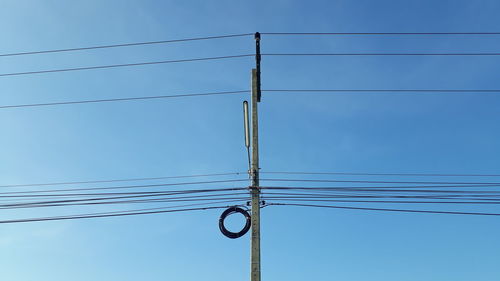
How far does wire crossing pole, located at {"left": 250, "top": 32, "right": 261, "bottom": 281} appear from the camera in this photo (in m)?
9.48

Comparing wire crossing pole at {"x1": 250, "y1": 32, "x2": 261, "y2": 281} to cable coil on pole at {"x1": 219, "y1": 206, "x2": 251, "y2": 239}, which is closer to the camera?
wire crossing pole at {"x1": 250, "y1": 32, "x2": 261, "y2": 281}

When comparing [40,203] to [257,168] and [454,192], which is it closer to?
[257,168]

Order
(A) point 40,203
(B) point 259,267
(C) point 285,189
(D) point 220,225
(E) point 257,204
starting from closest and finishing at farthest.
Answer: (B) point 259,267
(E) point 257,204
(D) point 220,225
(C) point 285,189
(A) point 40,203

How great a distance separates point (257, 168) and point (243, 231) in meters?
1.50

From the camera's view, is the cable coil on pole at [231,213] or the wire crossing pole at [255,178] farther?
the cable coil on pole at [231,213]

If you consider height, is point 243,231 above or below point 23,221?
below

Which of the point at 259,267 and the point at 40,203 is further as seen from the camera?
the point at 40,203

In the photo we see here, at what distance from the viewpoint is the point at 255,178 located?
35.3 ft

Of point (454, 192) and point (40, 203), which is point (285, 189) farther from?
point (40, 203)

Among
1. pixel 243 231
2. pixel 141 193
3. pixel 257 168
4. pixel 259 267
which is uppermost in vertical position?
pixel 141 193

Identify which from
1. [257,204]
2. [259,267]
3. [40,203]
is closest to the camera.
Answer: [259,267]

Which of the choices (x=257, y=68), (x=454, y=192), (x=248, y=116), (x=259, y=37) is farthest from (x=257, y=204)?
(x=454, y=192)

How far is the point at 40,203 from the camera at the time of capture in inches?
513

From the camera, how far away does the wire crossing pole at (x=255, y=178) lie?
9477mm
